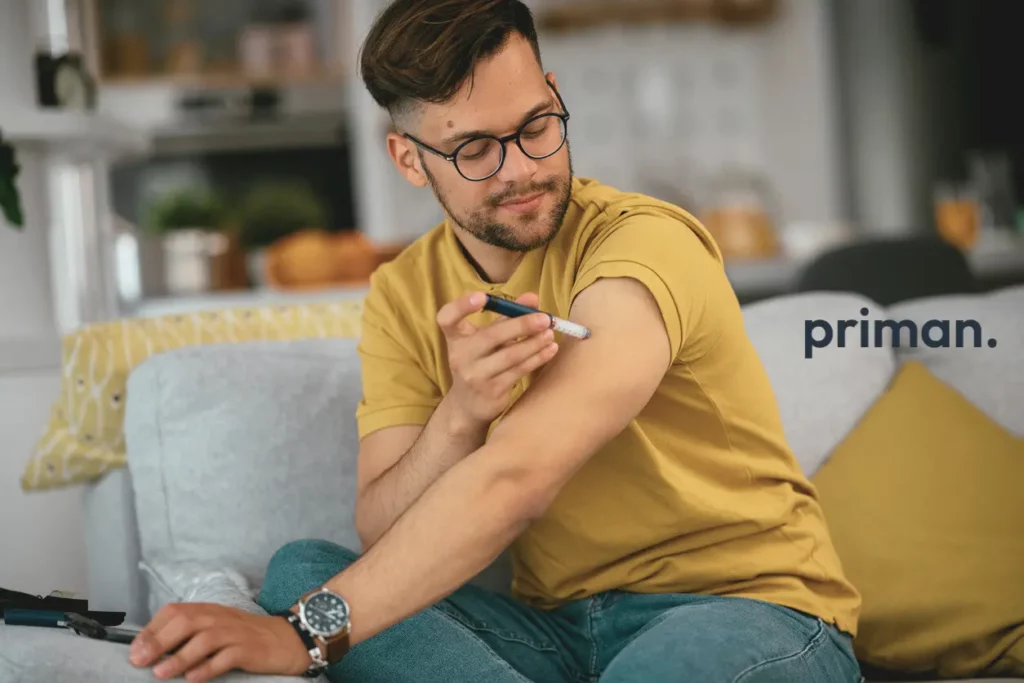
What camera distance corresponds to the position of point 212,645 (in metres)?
1.06

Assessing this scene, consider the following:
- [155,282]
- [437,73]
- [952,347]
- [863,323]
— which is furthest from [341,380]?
[155,282]

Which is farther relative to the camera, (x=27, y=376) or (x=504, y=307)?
(x=27, y=376)

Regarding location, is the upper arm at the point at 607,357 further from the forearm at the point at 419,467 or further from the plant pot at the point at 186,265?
the plant pot at the point at 186,265

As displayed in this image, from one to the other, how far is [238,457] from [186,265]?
137 cm

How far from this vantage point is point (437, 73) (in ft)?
4.01

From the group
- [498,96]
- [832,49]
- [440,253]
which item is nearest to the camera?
[498,96]

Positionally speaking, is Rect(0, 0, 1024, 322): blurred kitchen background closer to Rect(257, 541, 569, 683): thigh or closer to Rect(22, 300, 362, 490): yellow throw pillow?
Rect(22, 300, 362, 490): yellow throw pillow

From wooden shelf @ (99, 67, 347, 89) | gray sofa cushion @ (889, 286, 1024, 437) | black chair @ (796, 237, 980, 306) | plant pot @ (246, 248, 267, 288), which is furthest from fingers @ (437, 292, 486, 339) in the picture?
wooden shelf @ (99, 67, 347, 89)

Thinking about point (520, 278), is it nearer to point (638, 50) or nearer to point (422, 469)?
point (422, 469)

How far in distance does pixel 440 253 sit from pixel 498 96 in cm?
29

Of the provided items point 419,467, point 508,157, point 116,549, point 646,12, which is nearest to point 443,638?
point 419,467

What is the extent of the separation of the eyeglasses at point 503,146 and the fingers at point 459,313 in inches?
8.6

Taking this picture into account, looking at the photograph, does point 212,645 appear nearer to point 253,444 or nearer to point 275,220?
point 253,444

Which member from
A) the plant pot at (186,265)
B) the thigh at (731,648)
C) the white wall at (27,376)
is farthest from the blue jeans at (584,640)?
the plant pot at (186,265)
